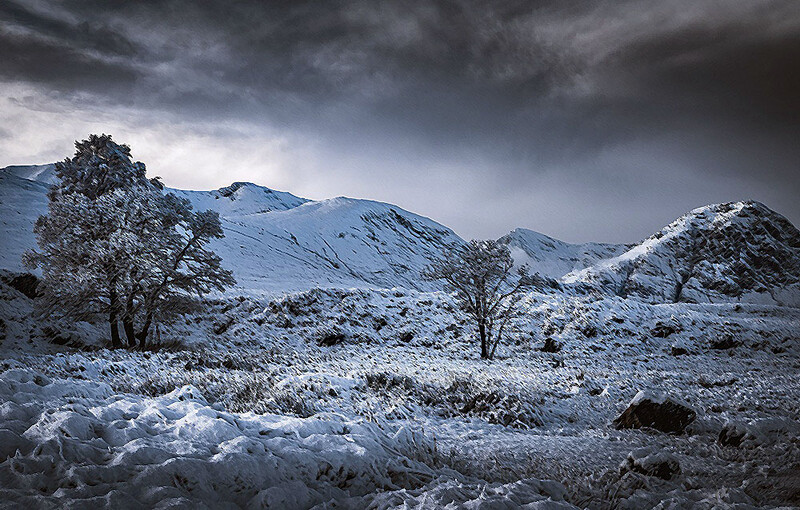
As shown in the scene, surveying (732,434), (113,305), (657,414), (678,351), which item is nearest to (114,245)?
(113,305)

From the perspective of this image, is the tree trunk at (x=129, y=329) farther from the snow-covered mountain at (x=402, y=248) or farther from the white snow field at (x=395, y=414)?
the snow-covered mountain at (x=402, y=248)

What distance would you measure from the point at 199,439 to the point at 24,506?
151 cm

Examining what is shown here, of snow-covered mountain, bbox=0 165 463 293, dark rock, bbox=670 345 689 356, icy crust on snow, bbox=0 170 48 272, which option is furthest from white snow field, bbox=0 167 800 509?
snow-covered mountain, bbox=0 165 463 293

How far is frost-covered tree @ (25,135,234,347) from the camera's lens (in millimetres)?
16922

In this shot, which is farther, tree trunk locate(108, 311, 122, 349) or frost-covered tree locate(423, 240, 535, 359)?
frost-covered tree locate(423, 240, 535, 359)

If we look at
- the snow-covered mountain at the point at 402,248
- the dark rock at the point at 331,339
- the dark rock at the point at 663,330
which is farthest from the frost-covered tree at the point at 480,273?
the snow-covered mountain at the point at 402,248

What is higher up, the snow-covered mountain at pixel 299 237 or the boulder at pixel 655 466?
the snow-covered mountain at pixel 299 237

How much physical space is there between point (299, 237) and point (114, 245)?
235ft

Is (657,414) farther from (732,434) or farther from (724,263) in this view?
(724,263)

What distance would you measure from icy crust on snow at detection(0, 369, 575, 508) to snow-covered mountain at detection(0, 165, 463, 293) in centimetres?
2971

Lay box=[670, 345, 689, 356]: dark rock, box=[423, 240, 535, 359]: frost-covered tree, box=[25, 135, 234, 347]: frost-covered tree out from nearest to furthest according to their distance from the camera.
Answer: box=[25, 135, 234, 347]: frost-covered tree < box=[423, 240, 535, 359]: frost-covered tree < box=[670, 345, 689, 356]: dark rock

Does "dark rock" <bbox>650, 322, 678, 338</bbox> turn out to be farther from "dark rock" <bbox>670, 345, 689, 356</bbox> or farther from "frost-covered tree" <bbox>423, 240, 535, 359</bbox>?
"frost-covered tree" <bbox>423, 240, 535, 359</bbox>

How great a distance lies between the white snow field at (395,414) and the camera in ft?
10.2

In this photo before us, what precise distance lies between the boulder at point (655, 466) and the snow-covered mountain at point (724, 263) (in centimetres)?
8921
